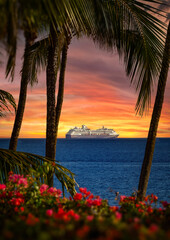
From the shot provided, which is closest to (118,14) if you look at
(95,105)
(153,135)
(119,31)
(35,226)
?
(119,31)

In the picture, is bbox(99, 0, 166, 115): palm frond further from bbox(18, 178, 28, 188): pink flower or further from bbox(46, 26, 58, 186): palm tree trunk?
bbox(18, 178, 28, 188): pink flower

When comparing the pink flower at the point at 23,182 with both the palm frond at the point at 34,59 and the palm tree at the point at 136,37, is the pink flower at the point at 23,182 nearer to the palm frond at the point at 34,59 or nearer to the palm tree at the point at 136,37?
the palm tree at the point at 136,37

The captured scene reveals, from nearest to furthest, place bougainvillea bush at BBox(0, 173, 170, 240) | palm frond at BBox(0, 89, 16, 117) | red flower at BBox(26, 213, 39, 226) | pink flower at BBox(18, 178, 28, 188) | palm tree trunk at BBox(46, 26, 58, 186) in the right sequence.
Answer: red flower at BBox(26, 213, 39, 226) < bougainvillea bush at BBox(0, 173, 170, 240) < pink flower at BBox(18, 178, 28, 188) < palm frond at BBox(0, 89, 16, 117) < palm tree trunk at BBox(46, 26, 58, 186)

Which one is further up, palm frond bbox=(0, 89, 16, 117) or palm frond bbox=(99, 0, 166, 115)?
palm frond bbox=(99, 0, 166, 115)

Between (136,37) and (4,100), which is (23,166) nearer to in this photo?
(4,100)

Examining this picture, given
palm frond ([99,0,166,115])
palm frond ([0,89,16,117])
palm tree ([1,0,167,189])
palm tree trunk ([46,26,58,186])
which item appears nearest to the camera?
palm tree ([1,0,167,189])

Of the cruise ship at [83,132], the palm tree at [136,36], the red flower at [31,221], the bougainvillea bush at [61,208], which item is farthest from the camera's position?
the cruise ship at [83,132]

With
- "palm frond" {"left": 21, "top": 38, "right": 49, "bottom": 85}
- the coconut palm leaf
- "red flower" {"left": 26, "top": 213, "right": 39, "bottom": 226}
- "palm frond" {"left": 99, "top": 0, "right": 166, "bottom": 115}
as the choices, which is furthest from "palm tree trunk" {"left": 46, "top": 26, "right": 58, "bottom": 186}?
"red flower" {"left": 26, "top": 213, "right": 39, "bottom": 226}

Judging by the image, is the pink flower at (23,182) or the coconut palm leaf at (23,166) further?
the coconut palm leaf at (23,166)

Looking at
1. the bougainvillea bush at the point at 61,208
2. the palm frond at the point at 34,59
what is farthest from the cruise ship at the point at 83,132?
the bougainvillea bush at the point at 61,208

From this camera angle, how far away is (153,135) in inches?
238

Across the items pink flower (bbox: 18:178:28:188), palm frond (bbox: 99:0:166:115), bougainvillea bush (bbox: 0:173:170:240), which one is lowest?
bougainvillea bush (bbox: 0:173:170:240)

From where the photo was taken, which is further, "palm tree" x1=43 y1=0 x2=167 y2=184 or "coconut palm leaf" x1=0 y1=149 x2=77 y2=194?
"coconut palm leaf" x1=0 y1=149 x2=77 y2=194

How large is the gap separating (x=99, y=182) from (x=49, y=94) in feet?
92.3
